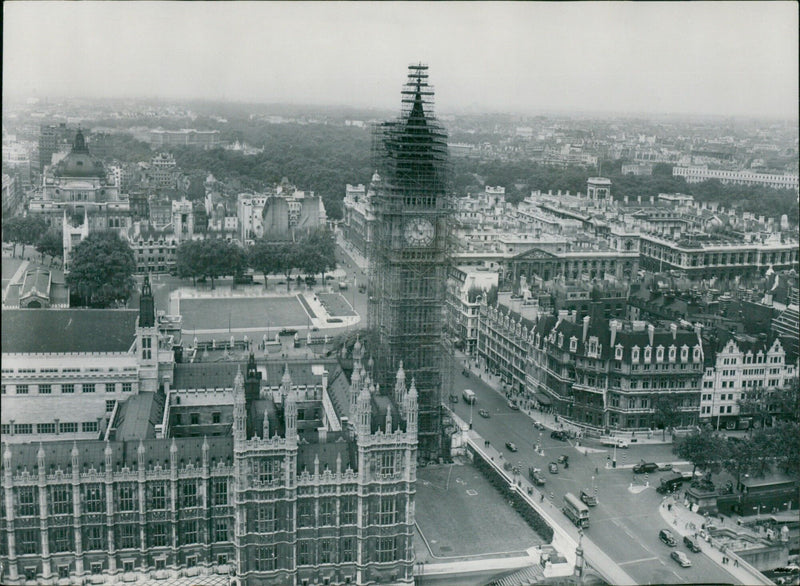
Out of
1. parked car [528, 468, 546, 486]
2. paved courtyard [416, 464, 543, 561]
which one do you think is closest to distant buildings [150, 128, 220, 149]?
paved courtyard [416, 464, 543, 561]

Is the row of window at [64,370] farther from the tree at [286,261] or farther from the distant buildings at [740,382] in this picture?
the tree at [286,261]

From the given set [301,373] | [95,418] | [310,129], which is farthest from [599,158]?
[95,418]

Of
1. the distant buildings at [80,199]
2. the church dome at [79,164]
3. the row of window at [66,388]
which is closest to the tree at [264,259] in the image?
the distant buildings at [80,199]

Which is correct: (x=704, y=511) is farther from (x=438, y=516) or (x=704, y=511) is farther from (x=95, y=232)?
(x=95, y=232)

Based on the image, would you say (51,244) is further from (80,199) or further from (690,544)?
(690,544)

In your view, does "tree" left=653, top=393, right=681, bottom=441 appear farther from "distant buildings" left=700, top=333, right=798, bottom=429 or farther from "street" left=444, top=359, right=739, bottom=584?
"distant buildings" left=700, top=333, right=798, bottom=429

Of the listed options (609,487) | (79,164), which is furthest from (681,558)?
(79,164)
